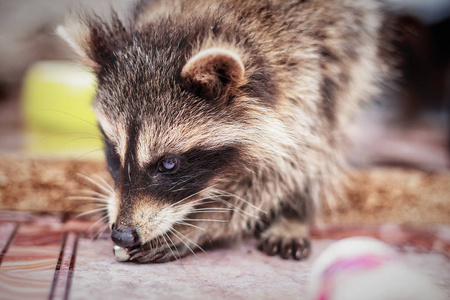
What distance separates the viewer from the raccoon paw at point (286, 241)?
226cm

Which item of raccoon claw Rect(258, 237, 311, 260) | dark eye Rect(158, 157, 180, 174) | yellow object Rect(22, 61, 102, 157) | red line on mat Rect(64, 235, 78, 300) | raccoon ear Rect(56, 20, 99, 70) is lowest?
red line on mat Rect(64, 235, 78, 300)

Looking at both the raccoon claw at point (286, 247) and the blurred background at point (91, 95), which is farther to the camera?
the blurred background at point (91, 95)

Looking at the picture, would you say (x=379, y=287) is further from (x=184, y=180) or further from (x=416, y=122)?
(x=416, y=122)

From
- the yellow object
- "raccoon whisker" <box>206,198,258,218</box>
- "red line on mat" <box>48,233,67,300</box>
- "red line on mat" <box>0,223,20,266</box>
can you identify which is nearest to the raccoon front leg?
"raccoon whisker" <box>206,198,258,218</box>

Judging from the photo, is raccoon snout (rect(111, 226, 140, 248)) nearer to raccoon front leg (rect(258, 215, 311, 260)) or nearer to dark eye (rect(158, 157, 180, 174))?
dark eye (rect(158, 157, 180, 174))

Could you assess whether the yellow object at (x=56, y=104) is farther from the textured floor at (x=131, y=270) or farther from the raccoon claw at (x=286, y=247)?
the raccoon claw at (x=286, y=247)

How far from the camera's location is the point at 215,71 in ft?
6.17

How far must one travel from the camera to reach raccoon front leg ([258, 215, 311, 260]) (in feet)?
7.41

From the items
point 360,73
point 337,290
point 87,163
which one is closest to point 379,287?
point 337,290

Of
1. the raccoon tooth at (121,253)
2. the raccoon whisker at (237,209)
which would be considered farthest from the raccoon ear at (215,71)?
the raccoon tooth at (121,253)

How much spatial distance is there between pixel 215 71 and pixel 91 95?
93cm

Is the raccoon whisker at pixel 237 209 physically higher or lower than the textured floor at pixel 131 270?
higher

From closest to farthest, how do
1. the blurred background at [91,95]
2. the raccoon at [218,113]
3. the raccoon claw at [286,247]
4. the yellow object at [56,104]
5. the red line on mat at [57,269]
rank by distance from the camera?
the red line on mat at [57,269], the raccoon at [218,113], the raccoon claw at [286,247], the blurred background at [91,95], the yellow object at [56,104]

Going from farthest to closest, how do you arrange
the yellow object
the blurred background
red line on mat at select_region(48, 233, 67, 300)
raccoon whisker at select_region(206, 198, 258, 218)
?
the yellow object < the blurred background < raccoon whisker at select_region(206, 198, 258, 218) < red line on mat at select_region(48, 233, 67, 300)
